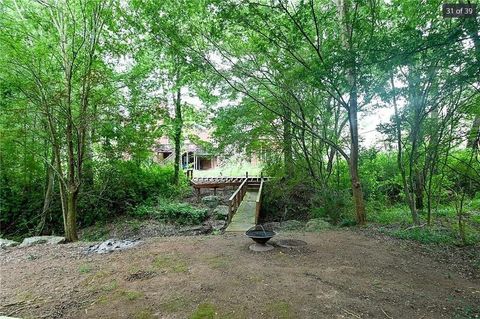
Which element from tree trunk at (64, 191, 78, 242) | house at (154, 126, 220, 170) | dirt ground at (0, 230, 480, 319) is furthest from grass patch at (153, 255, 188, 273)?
house at (154, 126, 220, 170)

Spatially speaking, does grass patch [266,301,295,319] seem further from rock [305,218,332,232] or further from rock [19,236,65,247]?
rock [19,236,65,247]

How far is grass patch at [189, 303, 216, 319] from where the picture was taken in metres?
2.41

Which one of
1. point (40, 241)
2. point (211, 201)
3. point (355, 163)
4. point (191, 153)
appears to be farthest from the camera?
point (191, 153)

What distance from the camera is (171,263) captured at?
377 cm

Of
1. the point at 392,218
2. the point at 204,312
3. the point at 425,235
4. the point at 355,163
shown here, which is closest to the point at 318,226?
the point at 355,163

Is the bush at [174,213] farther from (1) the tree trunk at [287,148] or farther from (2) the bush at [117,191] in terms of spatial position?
(1) the tree trunk at [287,148]

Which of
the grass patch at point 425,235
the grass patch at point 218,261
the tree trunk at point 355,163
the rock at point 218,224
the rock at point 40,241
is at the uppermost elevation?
the tree trunk at point 355,163

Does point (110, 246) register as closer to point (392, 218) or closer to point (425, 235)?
point (425, 235)

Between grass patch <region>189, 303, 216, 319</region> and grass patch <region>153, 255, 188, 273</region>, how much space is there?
37.4 inches

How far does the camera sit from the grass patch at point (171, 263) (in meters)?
3.53

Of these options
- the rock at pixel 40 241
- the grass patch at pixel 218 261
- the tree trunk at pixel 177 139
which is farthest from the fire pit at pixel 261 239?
the tree trunk at pixel 177 139

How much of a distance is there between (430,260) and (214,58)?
5624mm

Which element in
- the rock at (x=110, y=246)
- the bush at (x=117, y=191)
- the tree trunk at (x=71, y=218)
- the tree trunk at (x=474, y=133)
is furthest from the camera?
the bush at (x=117, y=191)

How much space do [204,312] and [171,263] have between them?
145 centimetres
